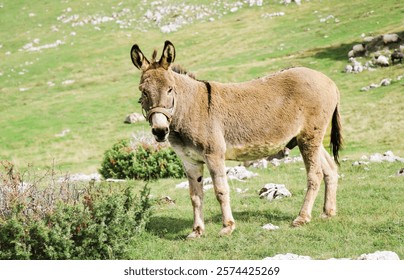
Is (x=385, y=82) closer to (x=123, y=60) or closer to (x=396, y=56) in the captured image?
(x=396, y=56)

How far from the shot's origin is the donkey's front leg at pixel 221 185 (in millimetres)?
9961

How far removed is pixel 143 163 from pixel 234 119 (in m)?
10.4

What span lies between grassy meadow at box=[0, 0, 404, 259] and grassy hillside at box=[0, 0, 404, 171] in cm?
16

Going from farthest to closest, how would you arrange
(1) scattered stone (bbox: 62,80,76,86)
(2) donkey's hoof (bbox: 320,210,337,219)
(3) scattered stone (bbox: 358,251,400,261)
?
(1) scattered stone (bbox: 62,80,76,86), (2) donkey's hoof (bbox: 320,210,337,219), (3) scattered stone (bbox: 358,251,400,261)

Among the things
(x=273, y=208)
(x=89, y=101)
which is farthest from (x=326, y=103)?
(x=89, y=101)

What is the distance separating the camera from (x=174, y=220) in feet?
40.1

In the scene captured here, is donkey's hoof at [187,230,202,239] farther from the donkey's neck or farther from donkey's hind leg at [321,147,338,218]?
donkey's hind leg at [321,147,338,218]

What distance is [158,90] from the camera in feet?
30.8

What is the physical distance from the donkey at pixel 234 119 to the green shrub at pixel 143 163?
9.21m

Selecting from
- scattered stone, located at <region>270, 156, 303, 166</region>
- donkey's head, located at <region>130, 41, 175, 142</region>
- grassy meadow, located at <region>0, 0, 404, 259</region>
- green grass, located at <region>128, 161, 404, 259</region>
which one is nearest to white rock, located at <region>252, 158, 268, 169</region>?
scattered stone, located at <region>270, 156, 303, 166</region>

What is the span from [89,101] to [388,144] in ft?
102

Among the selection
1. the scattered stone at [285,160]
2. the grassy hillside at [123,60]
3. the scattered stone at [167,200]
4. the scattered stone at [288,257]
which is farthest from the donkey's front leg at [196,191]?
the grassy hillside at [123,60]

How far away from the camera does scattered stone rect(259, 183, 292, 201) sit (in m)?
13.9

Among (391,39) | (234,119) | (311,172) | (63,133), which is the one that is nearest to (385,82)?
(391,39)
